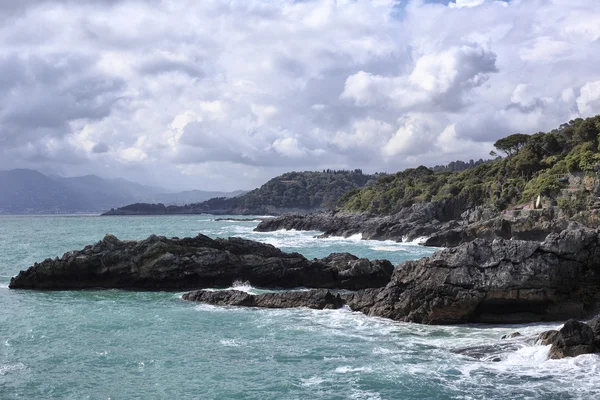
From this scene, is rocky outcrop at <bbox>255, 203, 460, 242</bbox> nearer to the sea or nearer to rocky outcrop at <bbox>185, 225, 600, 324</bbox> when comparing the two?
rocky outcrop at <bbox>185, 225, 600, 324</bbox>

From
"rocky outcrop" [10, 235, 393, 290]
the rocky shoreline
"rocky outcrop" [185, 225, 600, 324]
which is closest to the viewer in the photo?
"rocky outcrop" [185, 225, 600, 324]

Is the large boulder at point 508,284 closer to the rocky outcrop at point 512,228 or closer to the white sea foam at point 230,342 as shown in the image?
the white sea foam at point 230,342

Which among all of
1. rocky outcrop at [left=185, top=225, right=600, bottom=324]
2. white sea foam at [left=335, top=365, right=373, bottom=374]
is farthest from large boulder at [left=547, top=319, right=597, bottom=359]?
white sea foam at [left=335, top=365, right=373, bottom=374]

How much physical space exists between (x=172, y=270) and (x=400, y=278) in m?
16.1

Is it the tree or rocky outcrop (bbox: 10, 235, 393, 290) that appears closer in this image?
rocky outcrop (bbox: 10, 235, 393, 290)

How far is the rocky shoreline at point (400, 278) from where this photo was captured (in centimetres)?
2431

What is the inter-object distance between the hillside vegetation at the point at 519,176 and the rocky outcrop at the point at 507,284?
149 feet

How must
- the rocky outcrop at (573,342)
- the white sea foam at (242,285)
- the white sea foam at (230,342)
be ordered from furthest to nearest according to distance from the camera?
the white sea foam at (242,285) < the white sea foam at (230,342) < the rocky outcrop at (573,342)

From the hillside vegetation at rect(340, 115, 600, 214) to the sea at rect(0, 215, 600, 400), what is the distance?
5276cm

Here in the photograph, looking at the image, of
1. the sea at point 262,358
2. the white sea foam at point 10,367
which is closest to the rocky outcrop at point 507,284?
the sea at point 262,358

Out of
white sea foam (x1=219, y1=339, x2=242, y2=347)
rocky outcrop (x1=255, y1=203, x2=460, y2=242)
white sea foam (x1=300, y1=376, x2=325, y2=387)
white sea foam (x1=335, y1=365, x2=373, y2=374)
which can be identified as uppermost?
rocky outcrop (x1=255, y1=203, x2=460, y2=242)

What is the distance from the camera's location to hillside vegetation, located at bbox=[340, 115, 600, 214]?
257ft

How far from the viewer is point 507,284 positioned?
24.2 meters

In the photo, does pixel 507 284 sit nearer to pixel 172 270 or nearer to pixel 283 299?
pixel 283 299
